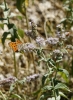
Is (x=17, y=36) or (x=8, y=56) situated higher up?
(x=17, y=36)

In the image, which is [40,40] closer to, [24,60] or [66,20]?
[66,20]

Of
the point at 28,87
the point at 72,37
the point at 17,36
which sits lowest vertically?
the point at 28,87

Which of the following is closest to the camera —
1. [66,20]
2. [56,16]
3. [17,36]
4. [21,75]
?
[17,36]

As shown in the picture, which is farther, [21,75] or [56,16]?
[56,16]

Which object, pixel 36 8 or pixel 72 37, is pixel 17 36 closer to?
pixel 72 37

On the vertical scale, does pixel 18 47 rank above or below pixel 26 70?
above

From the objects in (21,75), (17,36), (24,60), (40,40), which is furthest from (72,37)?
(40,40)

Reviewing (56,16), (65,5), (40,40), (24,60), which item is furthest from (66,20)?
(56,16)

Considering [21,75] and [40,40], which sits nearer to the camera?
[40,40]

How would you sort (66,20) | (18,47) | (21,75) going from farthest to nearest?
(21,75)
(66,20)
(18,47)
